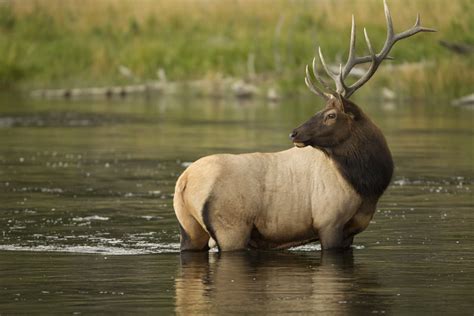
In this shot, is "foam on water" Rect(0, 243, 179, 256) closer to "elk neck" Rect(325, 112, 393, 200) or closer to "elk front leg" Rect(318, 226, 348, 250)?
"elk front leg" Rect(318, 226, 348, 250)

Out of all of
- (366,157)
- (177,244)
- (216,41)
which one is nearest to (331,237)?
(366,157)

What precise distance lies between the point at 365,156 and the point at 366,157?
14 millimetres

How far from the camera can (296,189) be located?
45.6 ft

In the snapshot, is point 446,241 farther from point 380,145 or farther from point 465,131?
point 465,131

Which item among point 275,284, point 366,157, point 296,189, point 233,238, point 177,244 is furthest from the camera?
point 177,244

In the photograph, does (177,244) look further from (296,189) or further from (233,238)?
(296,189)

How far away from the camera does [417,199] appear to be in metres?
18.6

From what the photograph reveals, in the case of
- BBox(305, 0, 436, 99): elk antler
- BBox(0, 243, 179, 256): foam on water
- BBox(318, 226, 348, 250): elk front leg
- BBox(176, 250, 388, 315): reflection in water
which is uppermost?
BBox(305, 0, 436, 99): elk antler

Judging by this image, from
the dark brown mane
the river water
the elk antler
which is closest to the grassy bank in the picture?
the river water

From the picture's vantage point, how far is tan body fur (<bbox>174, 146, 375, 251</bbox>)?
13.6 m

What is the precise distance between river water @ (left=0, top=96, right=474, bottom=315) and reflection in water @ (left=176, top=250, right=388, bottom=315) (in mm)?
14

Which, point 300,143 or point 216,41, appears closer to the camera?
point 300,143

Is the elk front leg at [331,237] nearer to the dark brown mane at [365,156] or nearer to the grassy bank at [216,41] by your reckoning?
the dark brown mane at [365,156]

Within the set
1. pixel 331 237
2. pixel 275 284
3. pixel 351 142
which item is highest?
pixel 351 142
